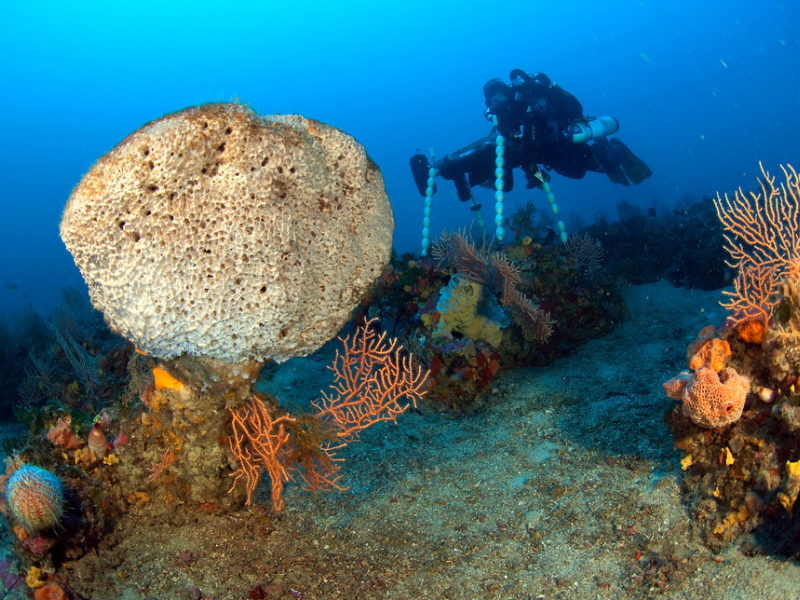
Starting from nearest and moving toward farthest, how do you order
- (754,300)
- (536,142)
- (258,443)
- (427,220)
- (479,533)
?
(754,300)
(258,443)
(479,533)
(427,220)
(536,142)

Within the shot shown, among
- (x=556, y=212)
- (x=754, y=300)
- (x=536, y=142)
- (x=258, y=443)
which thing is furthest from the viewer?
(x=536, y=142)

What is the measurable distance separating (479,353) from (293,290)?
355 cm

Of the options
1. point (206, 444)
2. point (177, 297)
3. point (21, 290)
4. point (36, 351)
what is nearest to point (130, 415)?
point (206, 444)

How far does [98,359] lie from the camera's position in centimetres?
659

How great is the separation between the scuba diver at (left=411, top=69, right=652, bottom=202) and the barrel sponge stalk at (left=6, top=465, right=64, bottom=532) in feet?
32.1

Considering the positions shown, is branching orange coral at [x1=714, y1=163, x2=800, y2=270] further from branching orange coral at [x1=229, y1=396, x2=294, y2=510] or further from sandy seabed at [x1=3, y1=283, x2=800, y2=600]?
branching orange coral at [x1=229, y1=396, x2=294, y2=510]

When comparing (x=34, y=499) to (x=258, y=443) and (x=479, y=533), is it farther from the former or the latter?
(x=479, y=533)

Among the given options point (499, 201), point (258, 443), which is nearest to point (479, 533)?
point (258, 443)

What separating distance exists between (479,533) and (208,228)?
3001mm

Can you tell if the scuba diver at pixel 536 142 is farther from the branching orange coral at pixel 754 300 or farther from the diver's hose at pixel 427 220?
the branching orange coral at pixel 754 300

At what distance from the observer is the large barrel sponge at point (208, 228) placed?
241 cm

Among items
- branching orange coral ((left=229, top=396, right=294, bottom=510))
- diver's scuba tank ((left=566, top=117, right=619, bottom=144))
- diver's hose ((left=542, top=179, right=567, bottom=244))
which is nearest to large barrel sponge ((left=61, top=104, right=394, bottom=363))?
branching orange coral ((left=229, top=396, right=294, bottom=510))

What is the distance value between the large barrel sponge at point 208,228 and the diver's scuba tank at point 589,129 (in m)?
9.39

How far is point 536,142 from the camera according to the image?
10.2 meters
